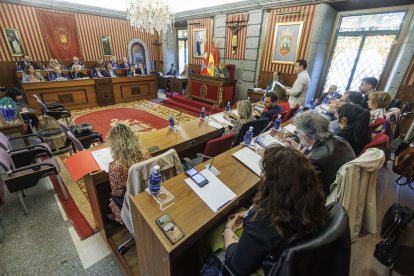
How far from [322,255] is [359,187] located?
0.96m

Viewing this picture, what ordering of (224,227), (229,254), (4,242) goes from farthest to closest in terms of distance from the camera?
(4,242), (224,227), (229,254)

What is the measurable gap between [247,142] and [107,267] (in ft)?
5.46

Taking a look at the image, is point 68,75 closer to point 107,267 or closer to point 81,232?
point 81,232

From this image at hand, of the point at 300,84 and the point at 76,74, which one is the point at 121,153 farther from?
the point at 76,74

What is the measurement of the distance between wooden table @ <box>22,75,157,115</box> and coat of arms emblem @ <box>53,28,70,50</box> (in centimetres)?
285

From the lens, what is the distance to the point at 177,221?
1039mm

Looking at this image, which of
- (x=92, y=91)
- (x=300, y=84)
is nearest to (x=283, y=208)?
(x=300, y=84)

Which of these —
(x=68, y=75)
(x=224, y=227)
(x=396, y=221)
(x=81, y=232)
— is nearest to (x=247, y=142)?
(x=224, y=227)

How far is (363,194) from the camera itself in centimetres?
139

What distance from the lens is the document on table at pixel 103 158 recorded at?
5.34 feet

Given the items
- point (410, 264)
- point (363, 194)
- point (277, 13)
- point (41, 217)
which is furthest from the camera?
point (277, 13)

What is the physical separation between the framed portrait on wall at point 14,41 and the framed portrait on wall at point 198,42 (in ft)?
19.4

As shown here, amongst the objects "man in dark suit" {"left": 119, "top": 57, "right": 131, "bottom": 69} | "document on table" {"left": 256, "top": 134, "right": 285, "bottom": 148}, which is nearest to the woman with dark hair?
"document on table" {"left": 256, "top": 134, "right": 285, "bottom": 148}

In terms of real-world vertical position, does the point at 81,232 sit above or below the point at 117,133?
below
